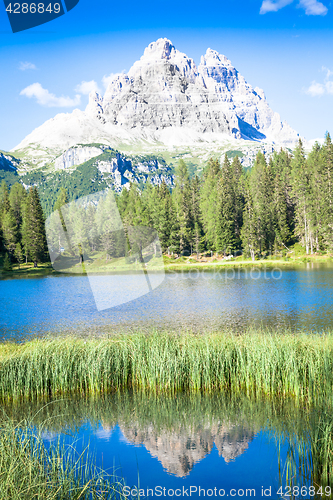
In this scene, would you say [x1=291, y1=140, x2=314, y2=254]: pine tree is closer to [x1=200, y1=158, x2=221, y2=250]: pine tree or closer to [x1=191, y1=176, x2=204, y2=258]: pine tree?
[x1=200, y1=158, x2=221, y2=250]: pine tree

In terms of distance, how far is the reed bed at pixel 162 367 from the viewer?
373 inches

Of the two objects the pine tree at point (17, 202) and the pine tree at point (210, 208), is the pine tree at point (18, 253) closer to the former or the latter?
the pine tree at point (17, 202)

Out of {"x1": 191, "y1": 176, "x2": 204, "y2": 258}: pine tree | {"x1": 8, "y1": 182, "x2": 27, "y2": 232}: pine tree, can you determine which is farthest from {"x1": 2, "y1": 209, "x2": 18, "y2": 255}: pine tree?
{"x1": 191, "y1": 176, "x2": 204, "y2": 258}: pine tree

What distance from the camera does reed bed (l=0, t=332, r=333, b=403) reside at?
9.48m

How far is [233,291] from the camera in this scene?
3091cm

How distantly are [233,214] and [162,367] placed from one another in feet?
194

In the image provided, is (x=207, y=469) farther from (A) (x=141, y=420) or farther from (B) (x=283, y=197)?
(B) (x=283, y=197)

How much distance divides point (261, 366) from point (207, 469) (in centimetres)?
353

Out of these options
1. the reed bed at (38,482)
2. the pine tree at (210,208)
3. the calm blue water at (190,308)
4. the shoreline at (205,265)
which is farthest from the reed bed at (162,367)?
the pine tree at (210,208)

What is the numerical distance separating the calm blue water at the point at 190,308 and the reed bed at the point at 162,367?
21.9 feet

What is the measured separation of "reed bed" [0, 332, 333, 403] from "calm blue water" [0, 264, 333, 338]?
668 cm

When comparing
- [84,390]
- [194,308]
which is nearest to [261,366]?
[84,390]

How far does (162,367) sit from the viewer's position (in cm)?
1016

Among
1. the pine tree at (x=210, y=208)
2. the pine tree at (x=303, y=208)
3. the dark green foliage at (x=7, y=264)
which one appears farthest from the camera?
the pine tree at (x=210, y=208)
